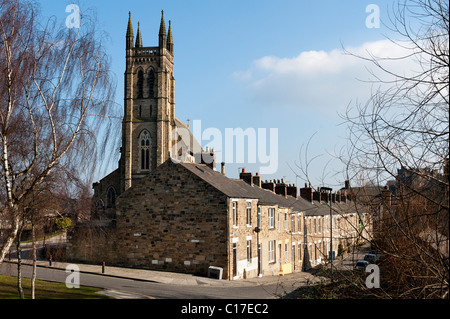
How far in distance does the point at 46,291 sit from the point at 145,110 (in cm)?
4939

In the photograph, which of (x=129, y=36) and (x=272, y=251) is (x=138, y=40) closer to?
(x=129, y=36)

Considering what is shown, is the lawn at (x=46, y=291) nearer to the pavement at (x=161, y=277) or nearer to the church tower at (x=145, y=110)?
the pavement at (x=161, y=277)

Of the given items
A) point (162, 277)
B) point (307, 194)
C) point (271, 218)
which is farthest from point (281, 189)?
point (162, 277)

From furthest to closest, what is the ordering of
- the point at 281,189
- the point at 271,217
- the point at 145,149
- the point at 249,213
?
1. the point at 145,149
2. the point at 281,189
3. the point at 271,217
4. the point at 249,213

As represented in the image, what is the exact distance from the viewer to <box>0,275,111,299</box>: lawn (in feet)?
61.1

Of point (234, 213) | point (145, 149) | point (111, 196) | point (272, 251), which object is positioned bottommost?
point (272, 251)

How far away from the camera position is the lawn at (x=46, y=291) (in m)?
18.6

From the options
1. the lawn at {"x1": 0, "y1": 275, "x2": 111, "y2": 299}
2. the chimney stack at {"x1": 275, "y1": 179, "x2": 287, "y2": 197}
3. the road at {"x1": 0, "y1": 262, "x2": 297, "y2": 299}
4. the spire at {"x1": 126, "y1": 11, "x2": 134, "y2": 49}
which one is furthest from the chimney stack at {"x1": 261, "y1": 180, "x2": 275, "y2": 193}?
the spire at {"x1": 126, "y1": 11, "x2": 134, "y2": 49}

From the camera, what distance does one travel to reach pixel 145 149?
6556 centimetres

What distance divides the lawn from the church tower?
41.8 metres

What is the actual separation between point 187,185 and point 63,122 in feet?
54.4

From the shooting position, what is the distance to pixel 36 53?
45.4ft
